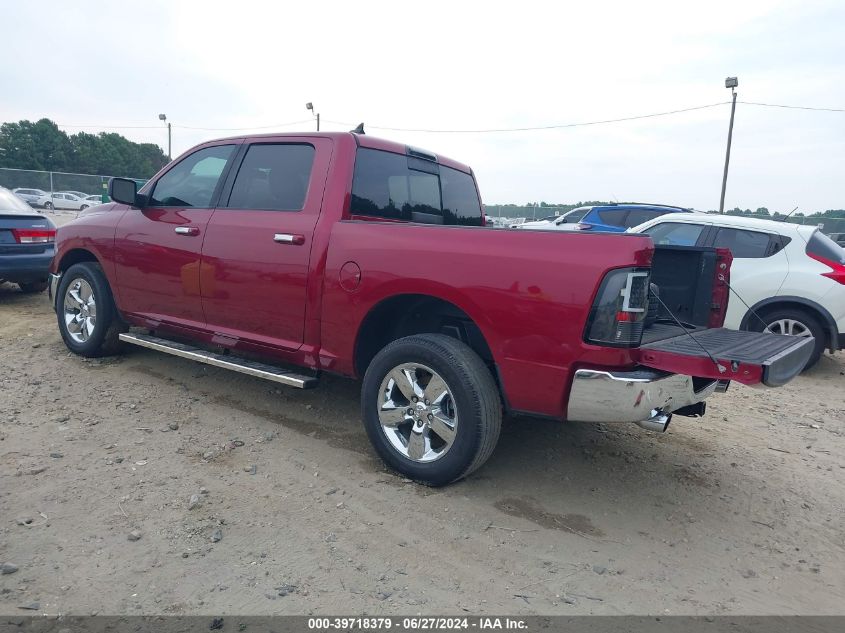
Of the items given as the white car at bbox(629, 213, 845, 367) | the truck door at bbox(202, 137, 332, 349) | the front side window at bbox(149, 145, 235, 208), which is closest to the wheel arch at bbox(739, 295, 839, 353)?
the white car at bbox(629, 213, 845, 367)

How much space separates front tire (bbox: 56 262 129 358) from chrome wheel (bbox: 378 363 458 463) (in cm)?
302

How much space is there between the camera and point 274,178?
4184 millimetres

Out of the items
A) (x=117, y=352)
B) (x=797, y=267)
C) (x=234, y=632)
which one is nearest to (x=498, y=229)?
(x=234, y=632)

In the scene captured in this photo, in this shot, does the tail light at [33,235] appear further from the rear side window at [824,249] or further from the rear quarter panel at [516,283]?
the rear side window at [824,249]

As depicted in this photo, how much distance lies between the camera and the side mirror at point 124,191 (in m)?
4.71

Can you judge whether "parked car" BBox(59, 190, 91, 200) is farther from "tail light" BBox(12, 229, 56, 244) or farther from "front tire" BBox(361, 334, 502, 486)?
"front tire" BBox(361, 334, 502, 486)

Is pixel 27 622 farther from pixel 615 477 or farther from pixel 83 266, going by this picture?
pixel 83 266

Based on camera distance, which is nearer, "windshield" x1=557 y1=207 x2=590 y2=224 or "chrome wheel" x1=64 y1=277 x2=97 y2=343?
"chrome wheel" x1=64 y1=277 x2=97 y2=343

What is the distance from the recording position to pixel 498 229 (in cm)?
313

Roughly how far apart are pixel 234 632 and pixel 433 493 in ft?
4.40

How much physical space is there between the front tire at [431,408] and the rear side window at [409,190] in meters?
1.12

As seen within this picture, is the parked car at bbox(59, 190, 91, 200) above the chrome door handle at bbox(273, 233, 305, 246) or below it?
above

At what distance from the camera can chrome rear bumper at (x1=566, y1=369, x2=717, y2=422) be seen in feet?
9.20

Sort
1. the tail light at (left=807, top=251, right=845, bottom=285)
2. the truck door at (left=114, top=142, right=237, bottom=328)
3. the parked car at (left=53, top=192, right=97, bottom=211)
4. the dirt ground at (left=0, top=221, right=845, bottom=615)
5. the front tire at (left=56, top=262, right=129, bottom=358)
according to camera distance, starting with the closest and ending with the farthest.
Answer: the dirt ground at (left=0, top=221, right=845, bottom=615) → the truck door at (left=114, top=142, right=237, bottom=328) → the front tire at (left=56, top=262, right=129, bottom=358) → the tail light at (left=807, top=251, right=845, bottom=285) → the parked car at (left=53, top=192, right=97, bottom=211)
